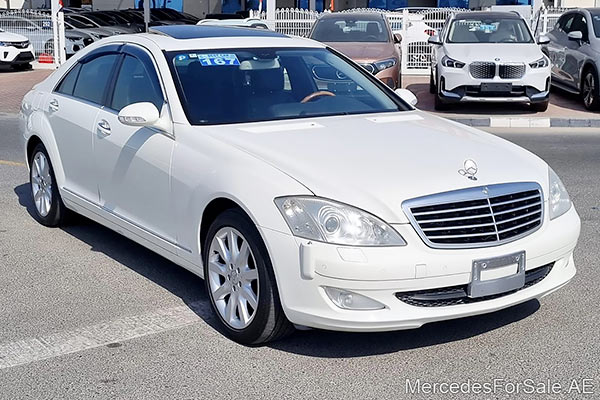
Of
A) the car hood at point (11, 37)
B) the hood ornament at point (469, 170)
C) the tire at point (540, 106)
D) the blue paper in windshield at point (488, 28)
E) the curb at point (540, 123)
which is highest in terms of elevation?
the blue paper in windshield at point (488, 28)

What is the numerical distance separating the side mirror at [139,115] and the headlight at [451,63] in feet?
31.6

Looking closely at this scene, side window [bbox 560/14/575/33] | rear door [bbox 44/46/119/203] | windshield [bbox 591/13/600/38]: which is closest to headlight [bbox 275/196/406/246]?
rear door [bbox 44/46/119/203]

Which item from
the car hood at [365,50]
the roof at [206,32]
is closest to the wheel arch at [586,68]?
the car hood at [365,50]

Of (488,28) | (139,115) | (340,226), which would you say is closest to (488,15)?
(488,28)

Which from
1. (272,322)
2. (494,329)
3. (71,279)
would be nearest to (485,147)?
(494,329)

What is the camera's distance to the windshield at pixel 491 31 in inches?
593

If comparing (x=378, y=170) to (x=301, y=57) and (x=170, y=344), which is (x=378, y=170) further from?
(x=301, y=57)

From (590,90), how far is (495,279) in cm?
1113

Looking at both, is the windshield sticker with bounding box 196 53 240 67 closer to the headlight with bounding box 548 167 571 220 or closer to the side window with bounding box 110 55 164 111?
the side window with bounding box 110 55 164 111

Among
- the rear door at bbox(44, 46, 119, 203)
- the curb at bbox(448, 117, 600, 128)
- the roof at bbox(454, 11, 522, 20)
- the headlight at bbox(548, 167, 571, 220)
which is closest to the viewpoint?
the headlight at bbox(548, 167, 571, 220)

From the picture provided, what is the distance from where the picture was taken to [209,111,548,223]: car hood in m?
4.30

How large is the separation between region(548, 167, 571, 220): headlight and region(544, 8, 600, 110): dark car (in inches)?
392

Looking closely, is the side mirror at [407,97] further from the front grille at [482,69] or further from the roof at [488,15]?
the roof at [488,15]

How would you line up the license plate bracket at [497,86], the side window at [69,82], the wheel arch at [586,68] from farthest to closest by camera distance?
the wheel arch at [586,68], the license plate bracket at [497,86], the side window at [69,82]
